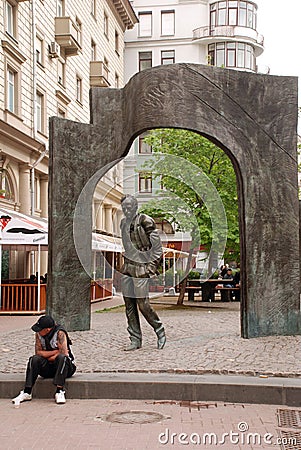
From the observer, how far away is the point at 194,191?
21062 mm

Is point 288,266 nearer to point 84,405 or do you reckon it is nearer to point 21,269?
point 84,405

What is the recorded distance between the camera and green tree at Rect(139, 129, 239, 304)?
20.9 metres

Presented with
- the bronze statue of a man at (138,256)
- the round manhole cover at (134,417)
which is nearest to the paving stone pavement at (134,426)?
the round manhole cover at (134,417)

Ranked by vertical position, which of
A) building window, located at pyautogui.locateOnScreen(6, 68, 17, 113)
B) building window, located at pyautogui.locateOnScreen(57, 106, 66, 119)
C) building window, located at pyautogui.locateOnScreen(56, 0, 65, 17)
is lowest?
building window, located at pyautogui.locateOnScreen(6, 68, 17, 113)

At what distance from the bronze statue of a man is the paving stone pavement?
235 centimetres

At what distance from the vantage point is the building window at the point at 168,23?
50.3m

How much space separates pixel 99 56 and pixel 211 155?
71.5 feet

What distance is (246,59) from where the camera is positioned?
159ft

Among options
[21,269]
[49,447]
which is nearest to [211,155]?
[21,269]

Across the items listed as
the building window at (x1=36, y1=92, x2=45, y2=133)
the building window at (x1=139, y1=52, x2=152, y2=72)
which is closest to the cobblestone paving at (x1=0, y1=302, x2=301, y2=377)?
the building window at (x1=36, y1=92, x2=45, y2=133)

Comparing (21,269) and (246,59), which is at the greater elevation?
(246,59)

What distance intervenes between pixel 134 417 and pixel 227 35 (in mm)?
44032

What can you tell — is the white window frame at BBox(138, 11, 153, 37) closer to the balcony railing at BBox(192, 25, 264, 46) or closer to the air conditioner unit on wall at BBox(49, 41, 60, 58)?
the balcony railing at BBox(192, 25, 264, 46)

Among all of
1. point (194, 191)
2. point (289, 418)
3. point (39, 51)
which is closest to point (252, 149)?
point (289, 418)
